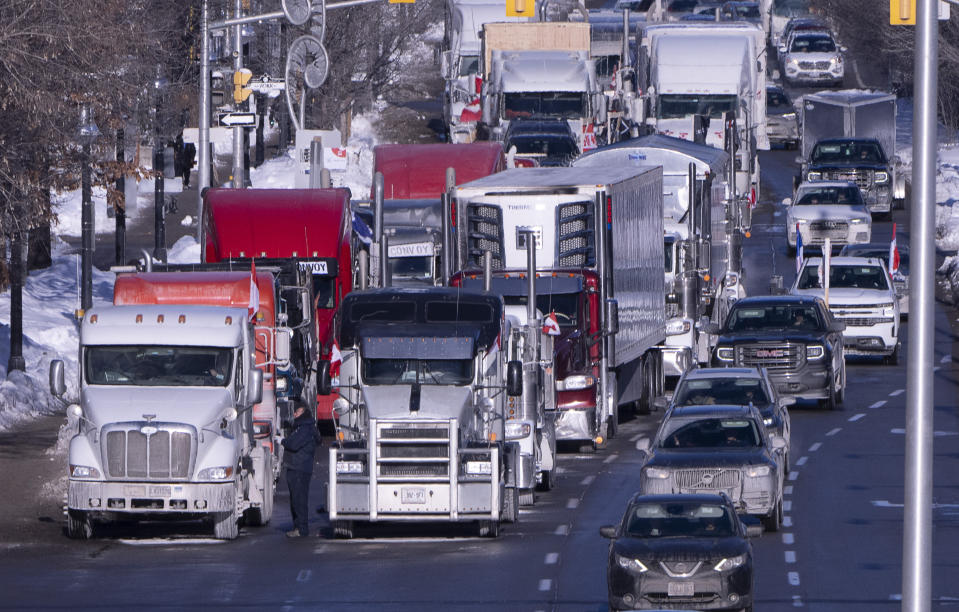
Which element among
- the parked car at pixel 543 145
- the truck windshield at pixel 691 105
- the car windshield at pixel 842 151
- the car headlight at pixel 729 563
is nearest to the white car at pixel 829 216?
the truck windshield at pixel 691 105

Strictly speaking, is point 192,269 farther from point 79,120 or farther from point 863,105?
point 863,105

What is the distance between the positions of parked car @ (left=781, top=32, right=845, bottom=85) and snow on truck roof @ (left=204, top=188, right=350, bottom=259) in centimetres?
5184

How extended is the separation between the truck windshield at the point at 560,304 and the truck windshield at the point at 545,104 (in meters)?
27.3

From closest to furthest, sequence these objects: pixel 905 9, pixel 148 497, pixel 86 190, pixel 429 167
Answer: pixel 905 9
pixel 148 497
pixel 86 190
pixel 429 167

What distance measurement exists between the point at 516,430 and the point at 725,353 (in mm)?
10373

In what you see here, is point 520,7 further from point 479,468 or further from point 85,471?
point 85,471

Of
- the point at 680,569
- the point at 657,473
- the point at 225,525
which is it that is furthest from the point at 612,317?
the point at 680,569

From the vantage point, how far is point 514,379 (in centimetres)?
2230

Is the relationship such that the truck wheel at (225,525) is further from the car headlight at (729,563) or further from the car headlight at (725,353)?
the car headlight at (725,353)

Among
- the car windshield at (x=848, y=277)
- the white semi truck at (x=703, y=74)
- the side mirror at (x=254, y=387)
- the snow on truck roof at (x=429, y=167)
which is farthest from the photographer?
the white semi truck at (x=703, y=74)

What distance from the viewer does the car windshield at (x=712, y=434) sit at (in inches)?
896

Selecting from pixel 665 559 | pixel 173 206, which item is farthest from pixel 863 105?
pixel 665 559

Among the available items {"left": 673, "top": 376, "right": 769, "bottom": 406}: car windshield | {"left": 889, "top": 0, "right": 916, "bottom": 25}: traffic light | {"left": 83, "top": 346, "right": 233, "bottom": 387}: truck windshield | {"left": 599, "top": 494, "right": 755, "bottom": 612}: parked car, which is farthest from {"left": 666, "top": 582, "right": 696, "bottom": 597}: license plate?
{"left": 673, "top": 376, "right": 769, "bottom": 406}: car windshield

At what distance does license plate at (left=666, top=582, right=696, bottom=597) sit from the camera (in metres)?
16.8
